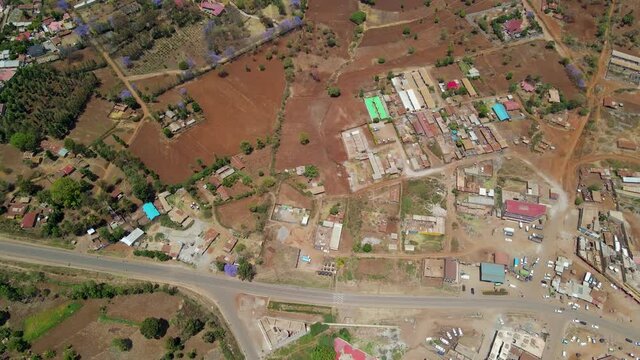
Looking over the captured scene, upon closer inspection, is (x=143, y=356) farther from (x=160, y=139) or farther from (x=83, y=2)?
(x=83, y=2)

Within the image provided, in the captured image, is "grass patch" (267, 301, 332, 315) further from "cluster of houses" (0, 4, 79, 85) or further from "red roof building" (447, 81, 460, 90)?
"cluster of houses" (0, 4, 79, 85)

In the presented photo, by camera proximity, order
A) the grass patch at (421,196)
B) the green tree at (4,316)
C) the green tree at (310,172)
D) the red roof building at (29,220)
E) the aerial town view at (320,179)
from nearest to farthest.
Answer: the green tree at (4,316) → the aerial town view at (320,179) → the red roof building at (29,220) → the grass patch at (421,196) → the green tree at (310,172)

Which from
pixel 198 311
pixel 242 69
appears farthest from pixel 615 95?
pixel 198 311

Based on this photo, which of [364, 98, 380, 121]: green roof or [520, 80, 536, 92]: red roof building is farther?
[520, 80, 536, 92]: red roof building

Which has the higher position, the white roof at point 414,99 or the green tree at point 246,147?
the white roof at point 414,99

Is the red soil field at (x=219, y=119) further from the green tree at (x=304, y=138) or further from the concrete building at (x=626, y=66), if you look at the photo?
the concrete building at (x=626, y=66)

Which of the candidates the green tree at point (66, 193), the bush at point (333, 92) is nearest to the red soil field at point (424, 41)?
the bush at point (333, 92)

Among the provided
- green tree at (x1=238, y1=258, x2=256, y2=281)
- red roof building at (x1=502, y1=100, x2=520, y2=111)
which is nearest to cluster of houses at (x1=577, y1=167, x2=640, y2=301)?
red roof building at (x1=502, y1=100, x2=520, y2=111)

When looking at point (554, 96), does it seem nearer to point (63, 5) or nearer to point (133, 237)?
point (133, 237)
